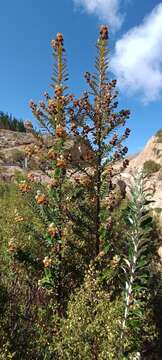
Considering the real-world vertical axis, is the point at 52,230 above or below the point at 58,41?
below

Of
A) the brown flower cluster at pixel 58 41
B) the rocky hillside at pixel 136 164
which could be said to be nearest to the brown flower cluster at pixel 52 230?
the rocky hillside at pixel 136 164

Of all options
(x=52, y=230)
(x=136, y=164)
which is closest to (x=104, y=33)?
(x=52, y=230)

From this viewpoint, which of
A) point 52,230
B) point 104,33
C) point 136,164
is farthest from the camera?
point 136,164

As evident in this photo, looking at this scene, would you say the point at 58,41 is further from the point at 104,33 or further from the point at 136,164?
the point at 136,164

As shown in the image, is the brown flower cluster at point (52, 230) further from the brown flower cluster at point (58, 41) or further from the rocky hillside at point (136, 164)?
the brown flower cluster at point (58, 41)

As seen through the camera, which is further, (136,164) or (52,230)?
(136,164)

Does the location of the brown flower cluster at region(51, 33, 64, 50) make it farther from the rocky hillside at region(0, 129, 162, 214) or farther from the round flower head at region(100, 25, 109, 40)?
the rocky hillside at region(0, 129, 162, 214)

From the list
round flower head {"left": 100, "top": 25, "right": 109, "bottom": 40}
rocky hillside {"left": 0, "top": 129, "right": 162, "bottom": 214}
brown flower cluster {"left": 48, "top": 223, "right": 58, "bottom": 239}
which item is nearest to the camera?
brown flower cluster {"left": 48, "top": 223, "right": 58, "bottom": 239}

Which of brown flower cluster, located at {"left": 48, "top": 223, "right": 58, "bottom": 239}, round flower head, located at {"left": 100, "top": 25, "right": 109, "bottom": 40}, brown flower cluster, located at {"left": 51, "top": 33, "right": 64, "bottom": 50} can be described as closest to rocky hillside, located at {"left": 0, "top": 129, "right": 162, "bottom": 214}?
brown flower cluster, located at {"left": 48, "top": 223, "right": 58, "bottom": 239}

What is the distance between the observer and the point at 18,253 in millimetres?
8227

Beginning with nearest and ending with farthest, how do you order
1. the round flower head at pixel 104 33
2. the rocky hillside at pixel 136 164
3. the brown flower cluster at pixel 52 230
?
the brown flower cluster at pixel 52 230, the round flower head at pixel 104 33, the rocky hillside at pixel 136 164

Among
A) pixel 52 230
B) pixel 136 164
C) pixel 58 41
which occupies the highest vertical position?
pixel 58 41

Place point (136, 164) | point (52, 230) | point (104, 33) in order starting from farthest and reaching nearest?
1. point (136, 164)
2. point (104, 33)
3. point (52, 230)

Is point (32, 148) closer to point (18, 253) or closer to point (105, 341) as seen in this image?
point (18, 253)
